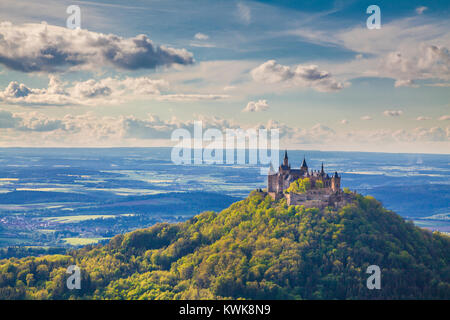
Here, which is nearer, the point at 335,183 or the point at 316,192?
the point at 335,183

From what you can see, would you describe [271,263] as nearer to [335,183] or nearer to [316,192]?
[316,192]

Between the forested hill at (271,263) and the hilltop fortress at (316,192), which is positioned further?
the hilltop fortress at (316,192)

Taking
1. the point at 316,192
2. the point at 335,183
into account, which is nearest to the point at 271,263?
the point at 316,192

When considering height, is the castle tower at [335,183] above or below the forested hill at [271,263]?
above

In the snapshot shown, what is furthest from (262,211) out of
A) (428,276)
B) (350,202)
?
(428,276)

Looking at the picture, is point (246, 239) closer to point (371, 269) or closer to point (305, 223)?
point (305, 223)

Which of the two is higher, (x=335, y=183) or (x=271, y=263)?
(x=335, y=183)

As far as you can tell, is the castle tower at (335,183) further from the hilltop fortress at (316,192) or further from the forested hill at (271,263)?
the forested hill at (271,263)

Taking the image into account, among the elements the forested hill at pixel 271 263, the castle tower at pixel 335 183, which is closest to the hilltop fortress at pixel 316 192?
the castle tower at pixel 335 183
